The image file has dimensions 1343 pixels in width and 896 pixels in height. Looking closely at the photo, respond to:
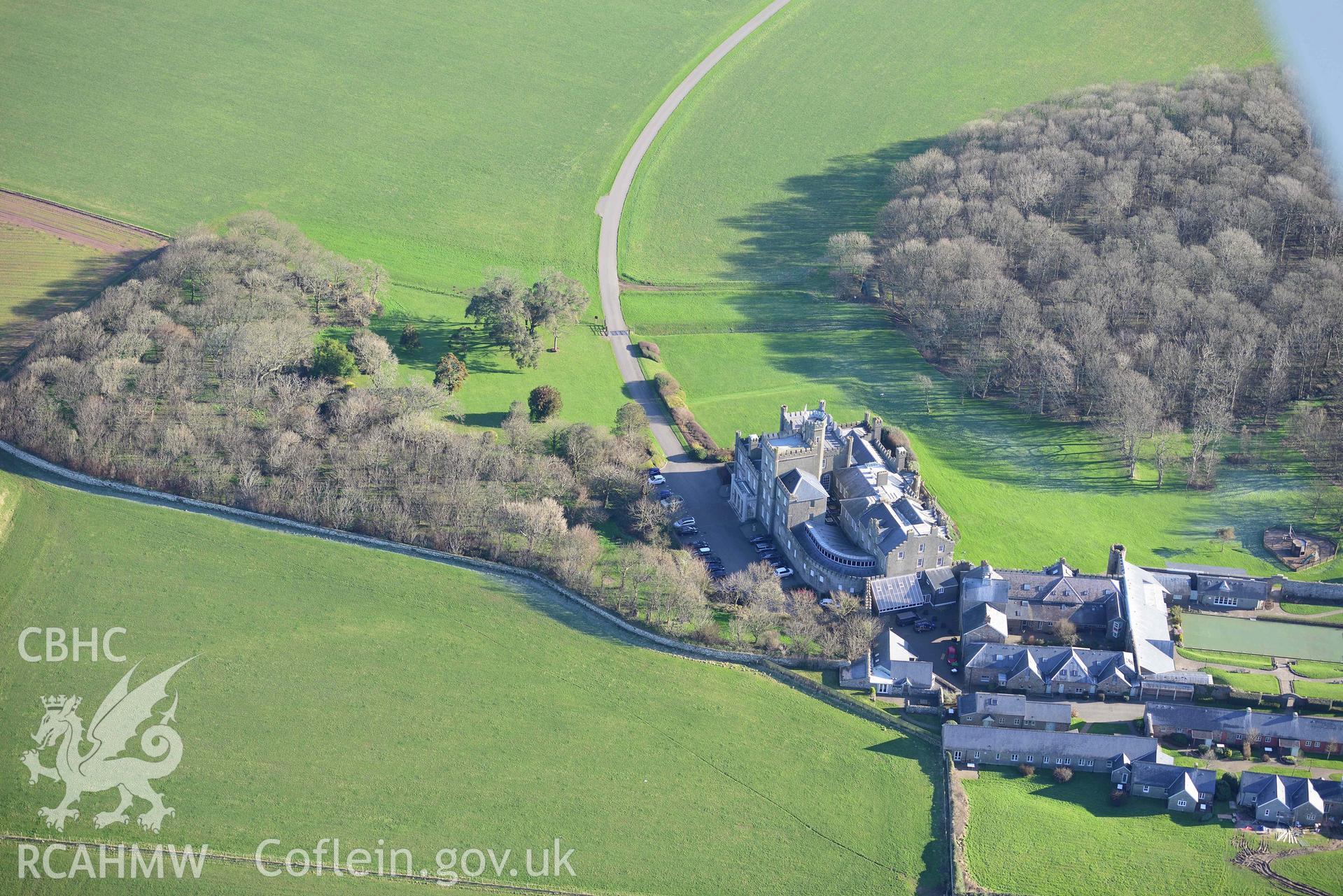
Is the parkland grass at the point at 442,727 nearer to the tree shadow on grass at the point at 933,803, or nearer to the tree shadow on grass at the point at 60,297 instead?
the tree shadow on grass at the point at 933,803

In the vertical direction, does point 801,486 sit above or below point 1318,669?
above

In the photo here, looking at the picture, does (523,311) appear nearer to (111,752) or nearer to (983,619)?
(983,619)

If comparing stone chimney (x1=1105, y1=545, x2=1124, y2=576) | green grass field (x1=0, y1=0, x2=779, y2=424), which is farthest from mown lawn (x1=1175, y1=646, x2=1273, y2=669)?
green grass field (x1=0, y1=0, x2=779, y2=424)

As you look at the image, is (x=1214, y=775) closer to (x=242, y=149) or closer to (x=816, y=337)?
(x=816, y=337)

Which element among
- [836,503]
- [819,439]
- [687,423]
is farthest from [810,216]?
[819,439]

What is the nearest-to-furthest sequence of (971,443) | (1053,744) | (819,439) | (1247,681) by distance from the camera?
(1053,744)
(1247,681)
(819,439)
(971,443)

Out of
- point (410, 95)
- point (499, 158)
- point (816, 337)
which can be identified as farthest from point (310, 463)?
point (410, 95)
